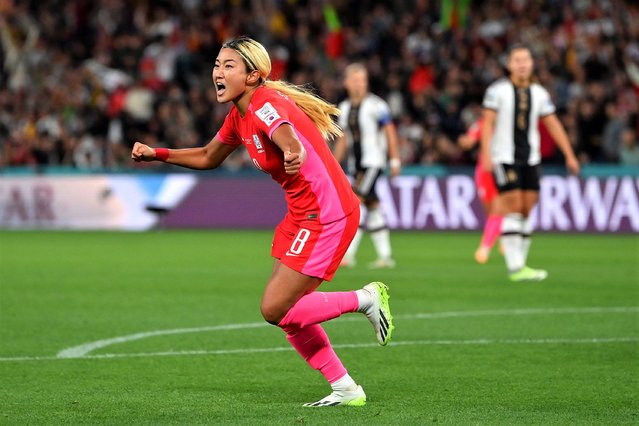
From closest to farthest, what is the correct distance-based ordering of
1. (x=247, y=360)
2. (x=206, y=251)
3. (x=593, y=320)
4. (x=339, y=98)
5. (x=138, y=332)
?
(x=247, y=360) < (x=138, y=332) < (x=593, y=320) < (x=206, y=251) < (x=339, y=98)

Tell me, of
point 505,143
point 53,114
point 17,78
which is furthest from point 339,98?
point 505,143

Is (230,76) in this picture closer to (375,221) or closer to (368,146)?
(375,221)

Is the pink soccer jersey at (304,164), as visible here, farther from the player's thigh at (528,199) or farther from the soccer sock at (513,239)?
the player's thigh at (528,199)

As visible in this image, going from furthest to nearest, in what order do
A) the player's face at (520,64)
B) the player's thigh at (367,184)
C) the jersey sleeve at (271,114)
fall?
the player's thigh at (367,184)
the player's face at (520,64)
the jersey sleeve at (271,114)

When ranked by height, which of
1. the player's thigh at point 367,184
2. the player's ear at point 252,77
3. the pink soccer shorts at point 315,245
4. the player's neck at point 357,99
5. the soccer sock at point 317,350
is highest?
the player's ear at point 252,77

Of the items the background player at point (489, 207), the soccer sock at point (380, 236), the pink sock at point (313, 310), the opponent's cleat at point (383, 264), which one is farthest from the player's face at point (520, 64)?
the pink sock at point (313, 310)

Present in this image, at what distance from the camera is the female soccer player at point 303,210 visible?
680cm

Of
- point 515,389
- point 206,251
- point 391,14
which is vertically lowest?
point 206,251

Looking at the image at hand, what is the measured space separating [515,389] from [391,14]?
21.3 metres

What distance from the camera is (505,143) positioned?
1412 cm

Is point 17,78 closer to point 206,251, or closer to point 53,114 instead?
point 53,114

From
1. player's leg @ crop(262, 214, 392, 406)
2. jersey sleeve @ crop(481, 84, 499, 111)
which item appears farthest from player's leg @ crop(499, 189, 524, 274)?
→ player's leg @ crop(262, 214, 392, 406)

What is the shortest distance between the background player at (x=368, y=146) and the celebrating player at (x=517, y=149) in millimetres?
2358

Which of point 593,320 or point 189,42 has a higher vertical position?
point 189,42
